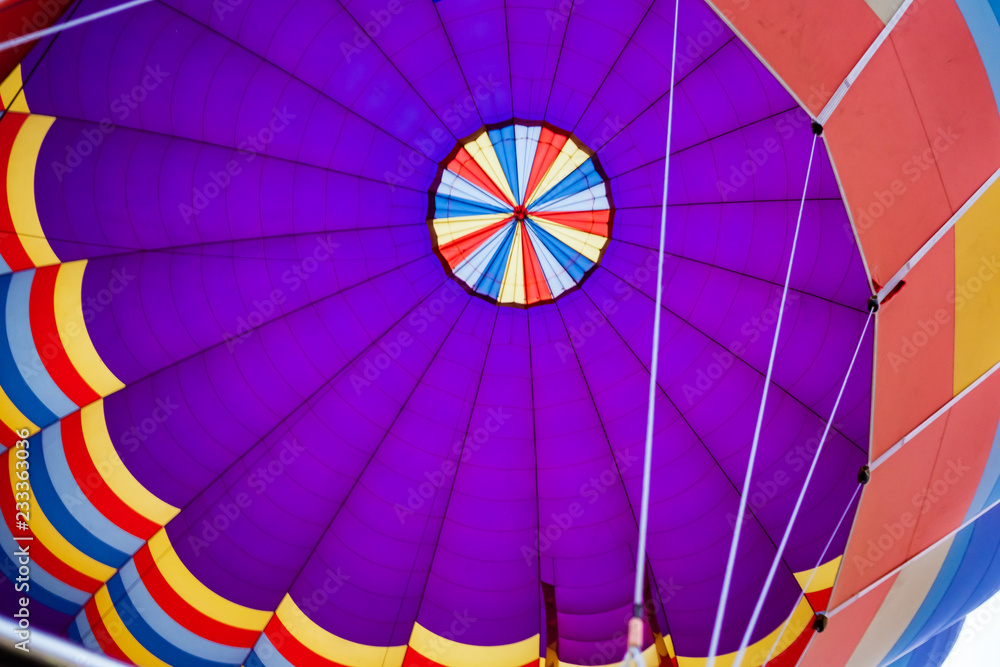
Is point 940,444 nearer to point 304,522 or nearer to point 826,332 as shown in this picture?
point 826,332

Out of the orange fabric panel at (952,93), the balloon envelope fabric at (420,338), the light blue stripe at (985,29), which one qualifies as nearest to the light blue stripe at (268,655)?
the balloon envelope fabric at (420,338)

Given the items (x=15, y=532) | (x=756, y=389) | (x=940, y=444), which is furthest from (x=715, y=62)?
(x=15, y=532)

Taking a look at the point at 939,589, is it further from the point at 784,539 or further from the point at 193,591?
the point at 193,591

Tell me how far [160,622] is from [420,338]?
3.31 m

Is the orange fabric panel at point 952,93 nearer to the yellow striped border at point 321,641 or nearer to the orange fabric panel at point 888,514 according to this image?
the orange fabric panel at point 888,514

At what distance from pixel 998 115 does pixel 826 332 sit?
8.07ft

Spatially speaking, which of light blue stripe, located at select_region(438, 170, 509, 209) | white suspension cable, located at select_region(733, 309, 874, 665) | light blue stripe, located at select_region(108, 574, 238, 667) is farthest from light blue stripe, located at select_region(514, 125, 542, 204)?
light blue stripe, located at select_region(108, 574, 238, 667)

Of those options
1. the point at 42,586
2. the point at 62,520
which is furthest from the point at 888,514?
the point at 42,586

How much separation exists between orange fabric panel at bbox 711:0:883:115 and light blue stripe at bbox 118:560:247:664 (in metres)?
6.18

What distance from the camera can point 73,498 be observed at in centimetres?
551

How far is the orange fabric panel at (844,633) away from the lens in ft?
15.3

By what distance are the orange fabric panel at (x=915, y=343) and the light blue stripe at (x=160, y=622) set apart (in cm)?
548

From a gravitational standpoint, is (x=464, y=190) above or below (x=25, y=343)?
above

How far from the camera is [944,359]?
4.09 m
